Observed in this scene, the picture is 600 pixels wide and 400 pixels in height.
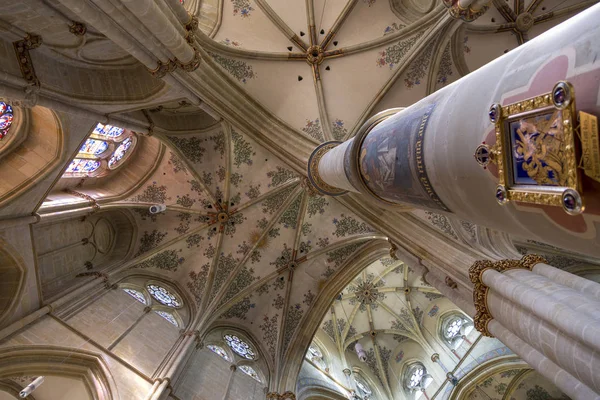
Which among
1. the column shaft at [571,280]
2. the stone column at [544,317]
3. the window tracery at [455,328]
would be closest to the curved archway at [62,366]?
the stone column at [544,317]

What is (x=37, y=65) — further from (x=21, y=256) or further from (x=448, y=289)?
(x=448, y=289)

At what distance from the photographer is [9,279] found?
6.75 m

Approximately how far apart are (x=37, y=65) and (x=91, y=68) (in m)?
1.20

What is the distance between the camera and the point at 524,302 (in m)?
3.48

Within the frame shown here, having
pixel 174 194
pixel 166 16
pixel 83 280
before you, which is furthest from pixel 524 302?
pixel 174 194

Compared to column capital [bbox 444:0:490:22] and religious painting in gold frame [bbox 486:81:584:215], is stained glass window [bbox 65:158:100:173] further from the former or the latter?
religious painting in gold frame [bbox 486:81:584:215]

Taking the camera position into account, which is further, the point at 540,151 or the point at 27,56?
the point at 27,56

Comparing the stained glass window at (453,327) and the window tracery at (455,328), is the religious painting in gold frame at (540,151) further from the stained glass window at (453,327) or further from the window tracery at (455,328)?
the stained glass window at (453,327)

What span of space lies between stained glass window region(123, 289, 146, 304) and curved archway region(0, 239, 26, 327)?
292cm

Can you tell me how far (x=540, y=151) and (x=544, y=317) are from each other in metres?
2.36

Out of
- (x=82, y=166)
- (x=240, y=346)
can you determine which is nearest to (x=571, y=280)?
(x=240, y=346)

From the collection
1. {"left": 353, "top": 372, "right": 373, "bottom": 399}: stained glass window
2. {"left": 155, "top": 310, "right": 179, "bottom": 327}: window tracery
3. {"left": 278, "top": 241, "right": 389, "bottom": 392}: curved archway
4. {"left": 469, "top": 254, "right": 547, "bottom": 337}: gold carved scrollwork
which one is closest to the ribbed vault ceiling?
{"left": 353, "top": 372, "right": 373, "bottom": 399}: stained glass window

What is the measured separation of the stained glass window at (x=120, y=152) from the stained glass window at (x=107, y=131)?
36cm

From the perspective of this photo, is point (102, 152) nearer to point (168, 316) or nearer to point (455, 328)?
point (168, 316)
